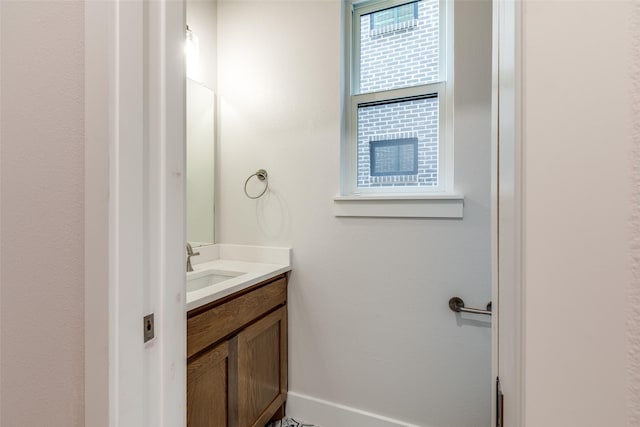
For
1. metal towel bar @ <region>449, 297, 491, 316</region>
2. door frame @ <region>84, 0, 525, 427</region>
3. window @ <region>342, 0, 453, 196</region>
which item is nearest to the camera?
door frame @ <region>84, 0, 525, 427</region>

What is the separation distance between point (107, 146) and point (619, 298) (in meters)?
0.68

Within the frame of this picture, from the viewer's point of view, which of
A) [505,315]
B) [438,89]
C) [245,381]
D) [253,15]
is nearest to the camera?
[505,315]

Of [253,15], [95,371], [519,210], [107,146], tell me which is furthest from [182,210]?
[253,15]

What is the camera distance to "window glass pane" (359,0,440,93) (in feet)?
4.85

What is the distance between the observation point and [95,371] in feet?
1.55

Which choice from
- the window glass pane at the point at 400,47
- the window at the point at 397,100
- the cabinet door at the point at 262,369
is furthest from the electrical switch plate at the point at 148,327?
the window glass pane at the point at 400,47

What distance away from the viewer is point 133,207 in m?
0.48

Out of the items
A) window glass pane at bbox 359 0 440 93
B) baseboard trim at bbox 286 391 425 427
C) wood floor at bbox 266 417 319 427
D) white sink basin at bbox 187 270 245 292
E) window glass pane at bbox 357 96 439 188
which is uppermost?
window glass pane at bbox 359 0 440 93

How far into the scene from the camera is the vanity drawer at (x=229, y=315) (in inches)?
40.9

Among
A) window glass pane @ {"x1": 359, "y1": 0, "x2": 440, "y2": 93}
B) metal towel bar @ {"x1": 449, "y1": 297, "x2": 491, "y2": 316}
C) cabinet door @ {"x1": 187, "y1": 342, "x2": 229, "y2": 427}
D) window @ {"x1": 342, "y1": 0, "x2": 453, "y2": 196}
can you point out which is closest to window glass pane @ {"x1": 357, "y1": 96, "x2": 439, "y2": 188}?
window @ {"x1": 342, "y1": 0, "x2": 453, "y2": 196}

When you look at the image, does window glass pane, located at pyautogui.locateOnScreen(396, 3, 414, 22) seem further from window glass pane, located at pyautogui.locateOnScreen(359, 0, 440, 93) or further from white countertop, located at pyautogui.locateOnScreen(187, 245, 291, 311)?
white countertop, located at pyautogui.locateOnScreen(187, 245, 291, 311)

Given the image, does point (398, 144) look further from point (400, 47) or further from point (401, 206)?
point (400, 47)

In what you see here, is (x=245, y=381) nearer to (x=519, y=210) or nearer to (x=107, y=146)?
(x=107, y=146)

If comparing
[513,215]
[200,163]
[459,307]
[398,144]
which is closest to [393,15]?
[398,144]
